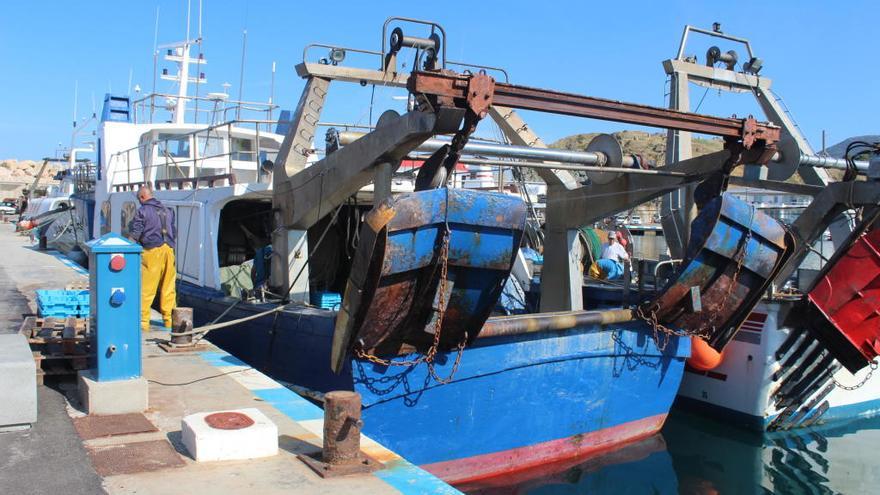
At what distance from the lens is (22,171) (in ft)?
259

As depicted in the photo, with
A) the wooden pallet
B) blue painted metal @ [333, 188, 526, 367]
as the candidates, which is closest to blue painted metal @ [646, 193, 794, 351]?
blue painted metal @ [333, 188, 526, 367]

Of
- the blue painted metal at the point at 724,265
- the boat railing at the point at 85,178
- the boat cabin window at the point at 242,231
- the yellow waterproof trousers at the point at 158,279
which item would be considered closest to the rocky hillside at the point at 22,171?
the boat railing at the point at 85,178

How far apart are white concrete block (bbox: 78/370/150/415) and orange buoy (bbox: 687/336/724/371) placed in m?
6.22

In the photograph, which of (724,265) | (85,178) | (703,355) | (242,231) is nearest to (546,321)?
(724,265)

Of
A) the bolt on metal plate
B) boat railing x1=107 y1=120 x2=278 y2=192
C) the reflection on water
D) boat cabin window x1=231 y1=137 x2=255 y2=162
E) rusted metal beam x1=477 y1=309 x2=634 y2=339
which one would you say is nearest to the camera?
the bolt on metal plate

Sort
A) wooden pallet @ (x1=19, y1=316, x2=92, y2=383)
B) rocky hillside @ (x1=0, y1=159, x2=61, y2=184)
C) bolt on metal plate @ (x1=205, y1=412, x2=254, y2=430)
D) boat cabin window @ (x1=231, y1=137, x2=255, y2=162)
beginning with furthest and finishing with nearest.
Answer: rocky hillside @ (x1=0, y1=159, x2=61, y2=184) < boat cabin window @ (x1=231, y1=137, x2=255, y2=162) < wooden pallet @ (x1=19, y1=316, x2=92, y2=383) < bolt on metal plate @ (x1=205, y1=412, x2=254, y2=430)

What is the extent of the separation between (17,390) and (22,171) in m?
85.7

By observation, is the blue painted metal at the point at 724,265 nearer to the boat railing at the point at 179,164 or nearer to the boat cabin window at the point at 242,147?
the boat railing at the point at 179,164

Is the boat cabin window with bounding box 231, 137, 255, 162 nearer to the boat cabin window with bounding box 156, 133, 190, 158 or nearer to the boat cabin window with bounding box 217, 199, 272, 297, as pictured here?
the boat cabin window with bounding box 156, 133, 190, 158

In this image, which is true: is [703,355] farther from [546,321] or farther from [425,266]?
[425,266]

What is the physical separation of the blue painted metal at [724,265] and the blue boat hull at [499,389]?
0.51 metres

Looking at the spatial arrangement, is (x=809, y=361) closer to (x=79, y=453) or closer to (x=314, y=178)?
(x=314, y=178)

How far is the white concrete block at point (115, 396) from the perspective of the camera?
5.21 m

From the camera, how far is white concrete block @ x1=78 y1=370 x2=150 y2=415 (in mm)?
5211
